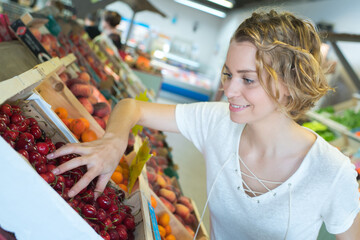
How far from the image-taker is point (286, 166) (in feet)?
4.61

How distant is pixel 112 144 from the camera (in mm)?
1183

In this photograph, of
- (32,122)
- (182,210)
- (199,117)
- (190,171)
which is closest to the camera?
(32,122)

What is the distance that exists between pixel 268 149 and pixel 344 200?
38 centimetres

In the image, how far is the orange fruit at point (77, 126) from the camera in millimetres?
1568

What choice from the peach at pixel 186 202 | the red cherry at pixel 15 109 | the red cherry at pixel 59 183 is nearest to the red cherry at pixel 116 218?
the red cherry at pixel 59 183

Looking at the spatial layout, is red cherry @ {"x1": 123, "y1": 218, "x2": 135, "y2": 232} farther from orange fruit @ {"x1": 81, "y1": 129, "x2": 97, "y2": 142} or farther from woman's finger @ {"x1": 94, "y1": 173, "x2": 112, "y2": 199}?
orange fruit @ {"x1": 81, "y1": 129, "x2": 97, "y2": 142}

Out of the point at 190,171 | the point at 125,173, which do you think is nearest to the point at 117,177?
the point at 125,173

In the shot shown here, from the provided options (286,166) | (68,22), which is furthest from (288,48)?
(68,22)

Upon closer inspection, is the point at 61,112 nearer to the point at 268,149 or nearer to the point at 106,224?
the point at 106,224

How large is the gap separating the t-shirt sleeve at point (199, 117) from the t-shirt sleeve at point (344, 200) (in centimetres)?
62

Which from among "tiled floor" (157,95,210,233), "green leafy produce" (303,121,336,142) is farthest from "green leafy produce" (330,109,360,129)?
"tiled floor" (157,95,210,233)

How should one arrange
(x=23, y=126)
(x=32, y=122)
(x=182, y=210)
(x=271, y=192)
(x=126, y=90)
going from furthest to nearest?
(x=126, y=90) → (x=182, y=210) → (x=271, y=192) → (x=32, y=122) → (x=23, y=126)

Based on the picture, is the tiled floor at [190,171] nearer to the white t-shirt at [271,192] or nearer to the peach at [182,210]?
the peach at [182,210]

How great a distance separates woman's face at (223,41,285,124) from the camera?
1.20 metres
